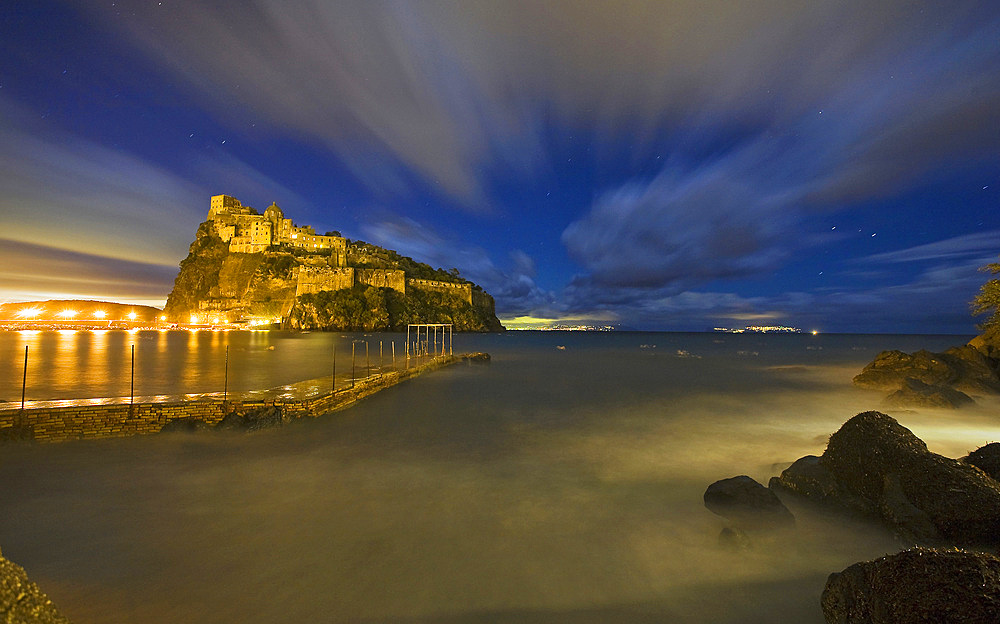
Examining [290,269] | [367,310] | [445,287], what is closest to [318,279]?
[290,269]

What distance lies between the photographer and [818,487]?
6.23 meters

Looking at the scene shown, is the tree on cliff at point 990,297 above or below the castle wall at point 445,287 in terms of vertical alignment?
below

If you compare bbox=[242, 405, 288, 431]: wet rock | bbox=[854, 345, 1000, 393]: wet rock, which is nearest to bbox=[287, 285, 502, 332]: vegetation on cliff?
bbox=[242, 405, 288, 431]: wet rock

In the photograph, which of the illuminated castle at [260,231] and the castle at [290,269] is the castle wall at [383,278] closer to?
the castle at [290,269]

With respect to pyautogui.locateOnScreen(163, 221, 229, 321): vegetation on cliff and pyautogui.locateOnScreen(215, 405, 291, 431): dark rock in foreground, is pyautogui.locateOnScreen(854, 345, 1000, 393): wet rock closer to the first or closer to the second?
pyautogui.locateOnScreen(215, 405, 291, 431): dark rock in foreground

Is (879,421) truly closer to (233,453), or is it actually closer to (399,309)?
(233,453)

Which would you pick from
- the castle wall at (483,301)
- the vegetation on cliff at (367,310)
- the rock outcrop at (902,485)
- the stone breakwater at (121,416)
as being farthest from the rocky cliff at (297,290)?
the rock outcrop at (902,485)

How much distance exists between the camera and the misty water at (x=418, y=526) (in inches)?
169

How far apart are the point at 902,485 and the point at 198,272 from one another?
125718 millimetres

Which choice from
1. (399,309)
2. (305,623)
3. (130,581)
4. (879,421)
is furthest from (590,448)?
(399,309)

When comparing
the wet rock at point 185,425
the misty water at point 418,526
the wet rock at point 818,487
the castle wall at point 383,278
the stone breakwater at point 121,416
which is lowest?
the misty water at point 418,526

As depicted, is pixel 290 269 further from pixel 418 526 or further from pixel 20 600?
pixel 20 600

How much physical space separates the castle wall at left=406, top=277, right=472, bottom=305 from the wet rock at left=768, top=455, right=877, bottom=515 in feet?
349

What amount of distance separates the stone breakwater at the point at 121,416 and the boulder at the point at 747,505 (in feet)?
33.9
